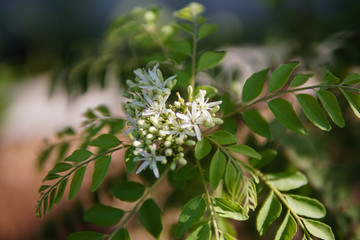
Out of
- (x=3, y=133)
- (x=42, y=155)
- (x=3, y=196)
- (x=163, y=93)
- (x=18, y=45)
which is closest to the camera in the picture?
(x=163, y=93)

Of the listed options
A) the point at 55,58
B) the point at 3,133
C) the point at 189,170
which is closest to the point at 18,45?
the point at 55,58

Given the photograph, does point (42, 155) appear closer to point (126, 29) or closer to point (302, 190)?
point (126, 29)

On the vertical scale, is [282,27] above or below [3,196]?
above

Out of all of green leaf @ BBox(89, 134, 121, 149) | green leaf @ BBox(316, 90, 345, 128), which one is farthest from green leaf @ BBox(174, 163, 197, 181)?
green leaf @ BBox(316, 90, 345, 128)

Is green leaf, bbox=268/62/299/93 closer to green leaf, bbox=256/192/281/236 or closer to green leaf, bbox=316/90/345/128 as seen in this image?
green leaf, bbox=316/90/345/128

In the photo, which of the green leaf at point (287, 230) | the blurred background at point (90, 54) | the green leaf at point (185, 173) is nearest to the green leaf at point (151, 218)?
the green leaf at point (185, 173)

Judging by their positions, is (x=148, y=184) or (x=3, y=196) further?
(x=3, y=196)
